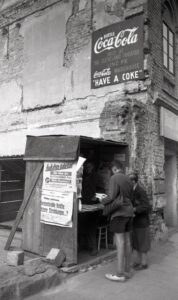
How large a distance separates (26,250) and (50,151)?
207 centimetres

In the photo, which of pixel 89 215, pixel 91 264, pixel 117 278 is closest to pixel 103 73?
pixel 89 215

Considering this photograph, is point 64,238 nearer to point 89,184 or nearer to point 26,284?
point 26,284

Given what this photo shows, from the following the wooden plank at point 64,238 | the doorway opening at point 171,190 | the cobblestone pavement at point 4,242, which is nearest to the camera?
the wooden plank at point 64,238

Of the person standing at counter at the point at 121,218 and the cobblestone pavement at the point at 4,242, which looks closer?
the person standing at counter at the point at 121,218

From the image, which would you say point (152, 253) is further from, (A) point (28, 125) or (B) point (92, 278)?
(A) point (28, 125)

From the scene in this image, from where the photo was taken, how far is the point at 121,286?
484 cm

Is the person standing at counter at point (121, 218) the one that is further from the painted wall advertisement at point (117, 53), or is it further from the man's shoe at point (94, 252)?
the painted wall advertisement at point (117, 53)

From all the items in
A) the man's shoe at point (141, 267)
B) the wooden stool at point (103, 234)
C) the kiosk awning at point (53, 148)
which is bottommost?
the man's shoe at point (141, 267)

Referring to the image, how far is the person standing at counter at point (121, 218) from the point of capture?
5125mm

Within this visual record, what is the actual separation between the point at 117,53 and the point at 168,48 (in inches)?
79.3

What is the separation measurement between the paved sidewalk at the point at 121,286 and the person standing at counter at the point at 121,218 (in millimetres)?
233

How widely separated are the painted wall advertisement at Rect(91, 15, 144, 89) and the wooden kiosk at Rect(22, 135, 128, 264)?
7.08 feet

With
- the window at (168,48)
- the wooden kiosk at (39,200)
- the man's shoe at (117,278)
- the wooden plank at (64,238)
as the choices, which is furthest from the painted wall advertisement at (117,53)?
the man's shoe at (117,278)

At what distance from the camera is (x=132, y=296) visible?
4473mm
